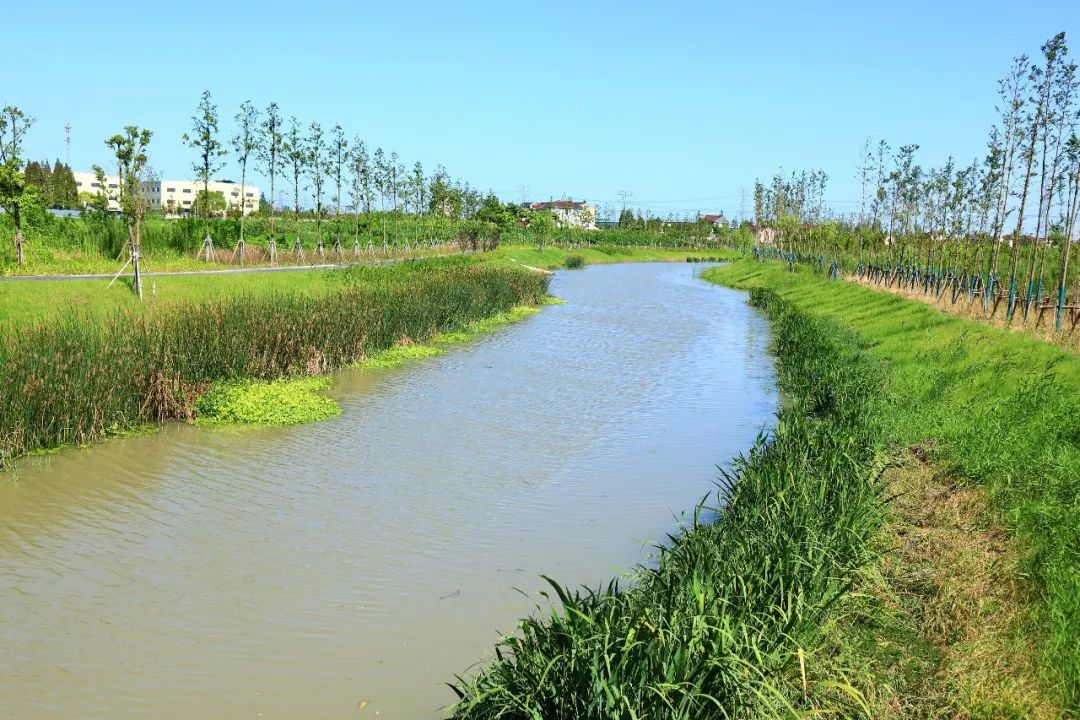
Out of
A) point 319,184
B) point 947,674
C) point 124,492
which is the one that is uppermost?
point 319,184

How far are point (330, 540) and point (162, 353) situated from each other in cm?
571

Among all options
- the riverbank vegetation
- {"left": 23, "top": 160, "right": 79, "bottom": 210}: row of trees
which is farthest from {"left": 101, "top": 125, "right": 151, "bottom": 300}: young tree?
{"left": 23, "top": 160, "right": 79, "bottom": 210}: row of trees

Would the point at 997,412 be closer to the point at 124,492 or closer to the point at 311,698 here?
the point at 311,698

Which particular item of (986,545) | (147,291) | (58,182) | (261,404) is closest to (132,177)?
(147,291)

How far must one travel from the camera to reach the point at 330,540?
802 centimetres

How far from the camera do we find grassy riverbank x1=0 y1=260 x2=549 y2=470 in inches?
404

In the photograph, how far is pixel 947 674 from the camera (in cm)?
498

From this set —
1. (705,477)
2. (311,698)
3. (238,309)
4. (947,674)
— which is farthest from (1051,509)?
→ (238,309)

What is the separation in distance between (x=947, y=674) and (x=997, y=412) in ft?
18.9

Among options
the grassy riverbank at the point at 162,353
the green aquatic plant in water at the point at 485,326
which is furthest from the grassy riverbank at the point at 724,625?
the green aquatic plant in water at the point at 485,326

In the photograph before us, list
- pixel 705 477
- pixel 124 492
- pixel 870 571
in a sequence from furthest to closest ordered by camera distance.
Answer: pixel 705 477, pixel 124 492, pixel 870 571

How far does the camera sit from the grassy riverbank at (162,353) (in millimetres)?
10258

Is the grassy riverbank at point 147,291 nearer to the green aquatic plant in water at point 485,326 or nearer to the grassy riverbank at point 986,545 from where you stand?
the green aquatic plant in water at point 485,326

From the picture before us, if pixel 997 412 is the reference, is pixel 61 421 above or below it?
below
